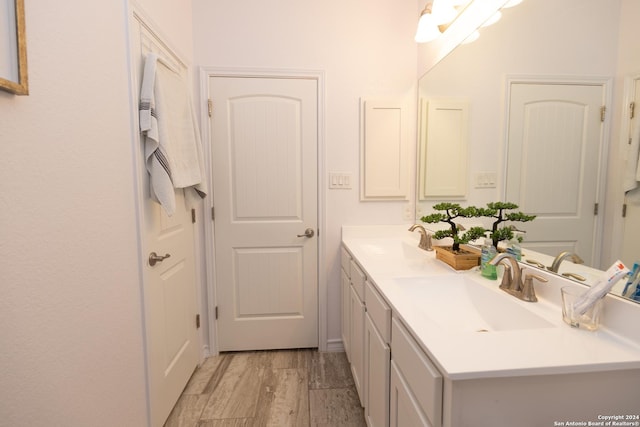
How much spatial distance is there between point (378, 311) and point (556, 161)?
34.4 inches

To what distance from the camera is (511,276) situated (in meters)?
1.10

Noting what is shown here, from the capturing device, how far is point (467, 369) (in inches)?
24.9

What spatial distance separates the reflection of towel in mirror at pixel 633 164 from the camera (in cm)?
80

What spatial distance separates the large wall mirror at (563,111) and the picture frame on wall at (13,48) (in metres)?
1.58

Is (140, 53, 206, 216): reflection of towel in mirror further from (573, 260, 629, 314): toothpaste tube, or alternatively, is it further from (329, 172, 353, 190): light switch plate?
(573, 260, 629, 314): toothpaste tube

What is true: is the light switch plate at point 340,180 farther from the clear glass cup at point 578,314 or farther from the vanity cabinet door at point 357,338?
the clear glass cup at point 578,314

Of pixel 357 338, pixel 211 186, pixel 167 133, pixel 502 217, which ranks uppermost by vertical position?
pixel 167 133

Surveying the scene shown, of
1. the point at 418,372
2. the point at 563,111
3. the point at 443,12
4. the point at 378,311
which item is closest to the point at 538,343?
the point at 418,372

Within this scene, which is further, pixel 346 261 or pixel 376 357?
pixel 346 261

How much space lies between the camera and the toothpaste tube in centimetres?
77

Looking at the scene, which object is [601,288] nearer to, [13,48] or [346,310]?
[346,310]

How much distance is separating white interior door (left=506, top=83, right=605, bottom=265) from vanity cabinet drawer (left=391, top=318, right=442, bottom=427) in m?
0.68

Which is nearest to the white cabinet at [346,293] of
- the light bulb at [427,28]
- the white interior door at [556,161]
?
the white interior door at [556,161]

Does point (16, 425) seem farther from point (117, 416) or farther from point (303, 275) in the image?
point (303, 275)
